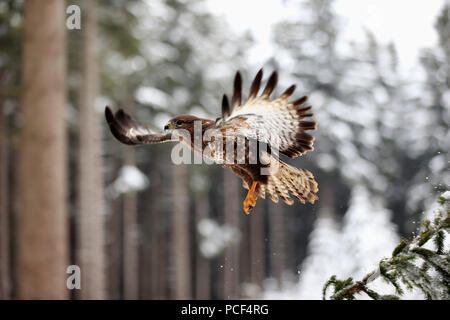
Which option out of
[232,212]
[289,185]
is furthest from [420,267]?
[232,212]

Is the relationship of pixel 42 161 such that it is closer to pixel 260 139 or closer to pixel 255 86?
pixel 260 139

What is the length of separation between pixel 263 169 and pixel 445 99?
45.2 ft

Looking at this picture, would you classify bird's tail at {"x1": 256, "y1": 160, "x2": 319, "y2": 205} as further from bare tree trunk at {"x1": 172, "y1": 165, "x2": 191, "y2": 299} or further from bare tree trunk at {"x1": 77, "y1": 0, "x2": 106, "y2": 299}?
bare tree trunk at {"x1": 172, "y1": 165, "x2": 191, "y2": 299}

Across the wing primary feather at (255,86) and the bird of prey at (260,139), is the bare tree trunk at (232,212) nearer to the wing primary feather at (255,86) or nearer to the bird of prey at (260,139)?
the bird of prey at (260,139)

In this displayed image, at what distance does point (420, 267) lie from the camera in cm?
181

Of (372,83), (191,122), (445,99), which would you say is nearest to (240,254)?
(372,83)

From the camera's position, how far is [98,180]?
10719mm

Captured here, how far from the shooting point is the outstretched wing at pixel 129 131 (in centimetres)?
265

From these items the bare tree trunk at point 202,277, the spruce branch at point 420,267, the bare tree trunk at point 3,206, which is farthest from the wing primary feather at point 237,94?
the bare tree trunk at point 202,277

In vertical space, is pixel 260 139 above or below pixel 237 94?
below

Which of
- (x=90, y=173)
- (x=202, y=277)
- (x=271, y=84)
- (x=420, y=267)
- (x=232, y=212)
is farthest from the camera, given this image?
(x=202, y=277)

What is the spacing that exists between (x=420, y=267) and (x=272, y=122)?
869mm

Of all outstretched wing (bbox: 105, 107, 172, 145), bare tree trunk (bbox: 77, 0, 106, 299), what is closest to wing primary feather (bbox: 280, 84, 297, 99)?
outstretched wing (bbox: 105, 107, 172, 145)
